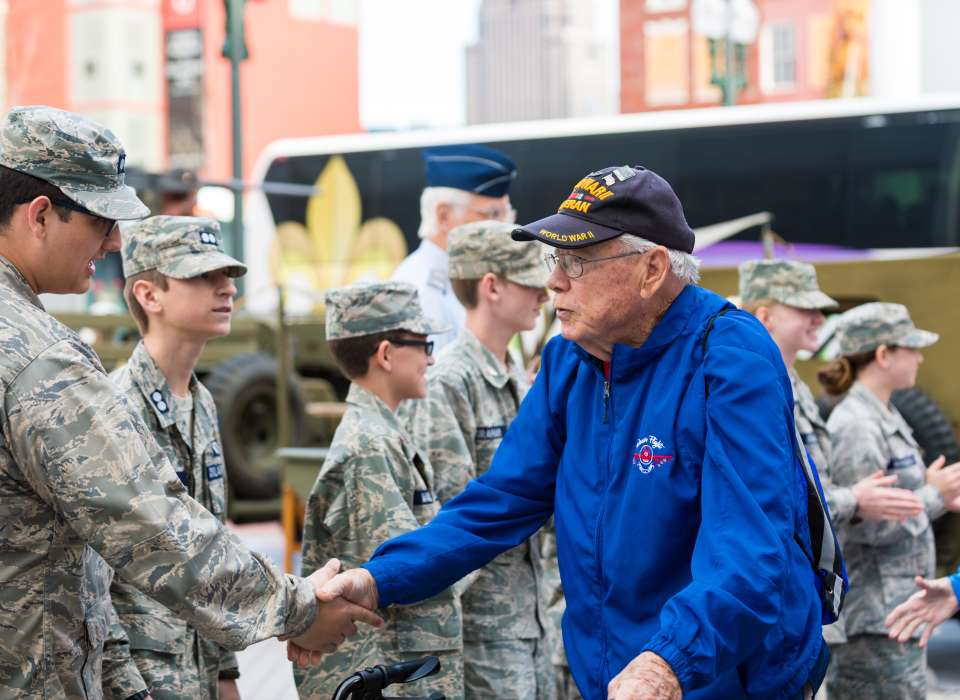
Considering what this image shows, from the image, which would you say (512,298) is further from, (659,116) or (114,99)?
(114,99)

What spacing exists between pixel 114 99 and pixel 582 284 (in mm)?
47682

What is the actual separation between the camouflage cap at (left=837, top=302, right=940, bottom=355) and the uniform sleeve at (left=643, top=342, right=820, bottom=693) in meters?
3.11

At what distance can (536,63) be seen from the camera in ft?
550

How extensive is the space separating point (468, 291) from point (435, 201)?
4.32 feet

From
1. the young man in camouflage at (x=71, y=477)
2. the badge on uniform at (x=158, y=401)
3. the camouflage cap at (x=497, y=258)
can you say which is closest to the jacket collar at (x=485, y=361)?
the camouflage cap at (x=497, y=258)

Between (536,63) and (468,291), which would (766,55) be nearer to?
(468,291)

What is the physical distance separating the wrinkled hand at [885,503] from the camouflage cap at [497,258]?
1464 millimetres

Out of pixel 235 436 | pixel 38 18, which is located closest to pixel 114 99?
pixel 38 18

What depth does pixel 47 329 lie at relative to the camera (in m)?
2.68

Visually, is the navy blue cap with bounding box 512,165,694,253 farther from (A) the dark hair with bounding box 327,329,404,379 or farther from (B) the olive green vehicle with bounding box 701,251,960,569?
(B) the olive green vehicle with bounding box 701,251,960,569

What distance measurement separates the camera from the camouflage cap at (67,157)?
2.79 m

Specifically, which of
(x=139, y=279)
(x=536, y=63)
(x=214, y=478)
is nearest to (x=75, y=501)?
(x=214, y=478)

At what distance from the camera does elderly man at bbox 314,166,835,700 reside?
2617 mm

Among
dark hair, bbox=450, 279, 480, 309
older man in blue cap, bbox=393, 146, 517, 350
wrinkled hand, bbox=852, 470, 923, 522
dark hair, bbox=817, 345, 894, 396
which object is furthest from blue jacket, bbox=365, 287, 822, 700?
dark hair, bbox=817, 345, 894, 396
